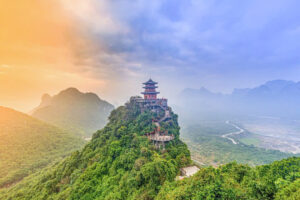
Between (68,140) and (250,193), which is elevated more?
(250,193)

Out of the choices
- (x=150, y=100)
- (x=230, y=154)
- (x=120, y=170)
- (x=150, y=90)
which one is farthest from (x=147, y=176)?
(x=230, y=154)

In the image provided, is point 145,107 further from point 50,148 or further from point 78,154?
point 50,148

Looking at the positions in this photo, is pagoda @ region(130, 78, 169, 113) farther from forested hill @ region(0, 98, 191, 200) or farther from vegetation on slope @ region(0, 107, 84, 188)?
vegetation on slope @ region(0, 107, 84, 188)

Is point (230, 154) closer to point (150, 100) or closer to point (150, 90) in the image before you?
point (150, 100)

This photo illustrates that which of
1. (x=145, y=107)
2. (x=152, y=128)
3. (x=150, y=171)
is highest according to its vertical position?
(x=145, y=107)

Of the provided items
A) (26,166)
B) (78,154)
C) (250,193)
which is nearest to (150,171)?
(250,193)

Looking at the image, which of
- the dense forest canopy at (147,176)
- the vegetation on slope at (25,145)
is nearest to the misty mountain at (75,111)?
the vegetation on slope at (25,145)

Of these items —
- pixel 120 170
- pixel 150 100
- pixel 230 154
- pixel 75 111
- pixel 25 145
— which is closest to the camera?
pixel 120 170

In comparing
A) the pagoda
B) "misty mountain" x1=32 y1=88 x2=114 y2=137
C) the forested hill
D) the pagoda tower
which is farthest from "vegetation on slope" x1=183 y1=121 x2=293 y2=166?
"misty mountain" x1=32 y1=88 x2=114 y2=137
